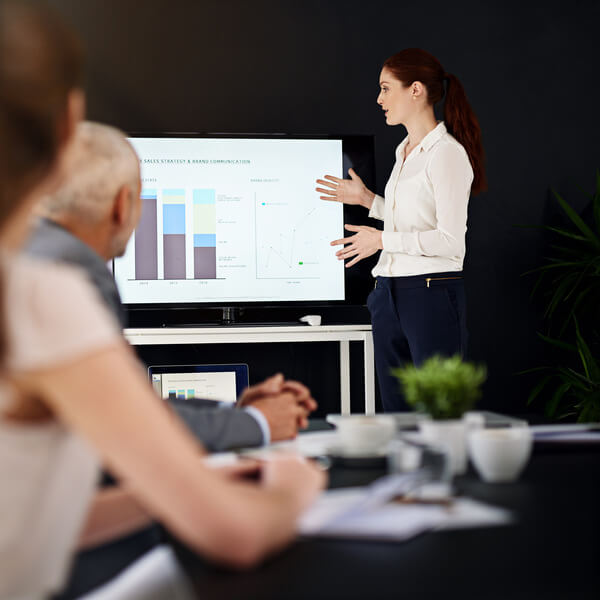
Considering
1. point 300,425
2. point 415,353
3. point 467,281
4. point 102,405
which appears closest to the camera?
point 102,405

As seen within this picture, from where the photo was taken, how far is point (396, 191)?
3.07 metres

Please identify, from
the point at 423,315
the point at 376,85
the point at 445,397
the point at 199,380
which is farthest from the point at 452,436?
the point at 376,85

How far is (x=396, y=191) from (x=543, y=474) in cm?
211

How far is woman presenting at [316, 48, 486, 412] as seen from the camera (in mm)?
2883

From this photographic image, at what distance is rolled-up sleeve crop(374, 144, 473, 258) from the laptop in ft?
3.83

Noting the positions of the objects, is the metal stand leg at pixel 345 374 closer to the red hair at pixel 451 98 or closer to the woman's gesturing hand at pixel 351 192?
the woman's gesturing hand at pixel 351 192

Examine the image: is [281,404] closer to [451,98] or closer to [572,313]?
[451,98]

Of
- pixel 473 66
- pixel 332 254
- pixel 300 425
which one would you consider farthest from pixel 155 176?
pixel 300 425

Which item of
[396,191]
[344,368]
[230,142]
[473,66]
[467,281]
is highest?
[473,66]

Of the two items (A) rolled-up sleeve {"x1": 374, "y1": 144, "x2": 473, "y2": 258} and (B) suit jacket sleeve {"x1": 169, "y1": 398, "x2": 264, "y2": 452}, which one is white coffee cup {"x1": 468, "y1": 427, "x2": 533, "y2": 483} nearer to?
(B) suit jacket sleeve {"x1": 169, "y1": 398, "x2": 264, "y2": 452}

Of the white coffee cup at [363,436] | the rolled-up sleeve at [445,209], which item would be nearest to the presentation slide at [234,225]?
the rolled-up sleeve at [445,209]

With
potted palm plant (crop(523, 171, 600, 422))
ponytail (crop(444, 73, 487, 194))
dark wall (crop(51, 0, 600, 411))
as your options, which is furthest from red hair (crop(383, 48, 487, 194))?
dark wall (crop(51, 0, 600, 411))

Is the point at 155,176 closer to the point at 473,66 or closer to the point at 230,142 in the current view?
the point at 230,142

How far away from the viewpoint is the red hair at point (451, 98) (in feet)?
9.84
